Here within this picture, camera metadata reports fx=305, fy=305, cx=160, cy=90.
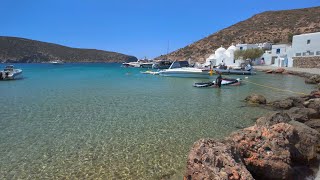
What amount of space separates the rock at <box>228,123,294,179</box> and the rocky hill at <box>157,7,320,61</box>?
87.1m

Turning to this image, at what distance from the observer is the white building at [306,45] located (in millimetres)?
55406

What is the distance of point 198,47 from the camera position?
113500 mm

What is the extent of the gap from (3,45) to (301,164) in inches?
8119

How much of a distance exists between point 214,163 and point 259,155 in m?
1.63

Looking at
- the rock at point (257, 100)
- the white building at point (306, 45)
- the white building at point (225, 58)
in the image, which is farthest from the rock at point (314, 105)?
the white building at point (225, 58)

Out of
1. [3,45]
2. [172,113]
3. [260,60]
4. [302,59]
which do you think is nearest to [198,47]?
[260,60]

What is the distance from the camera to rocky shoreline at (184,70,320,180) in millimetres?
5574

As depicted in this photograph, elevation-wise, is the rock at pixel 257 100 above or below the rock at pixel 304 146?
below

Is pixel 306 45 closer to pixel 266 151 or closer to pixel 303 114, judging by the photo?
pixel 303 114

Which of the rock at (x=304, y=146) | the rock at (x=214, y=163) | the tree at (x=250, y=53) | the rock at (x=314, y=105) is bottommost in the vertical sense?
A: the rock at (x=314, y=105)

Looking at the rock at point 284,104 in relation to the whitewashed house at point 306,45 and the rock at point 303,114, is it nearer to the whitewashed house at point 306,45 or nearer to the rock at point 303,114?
the rock at point 303,114

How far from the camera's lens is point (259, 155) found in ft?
22.0

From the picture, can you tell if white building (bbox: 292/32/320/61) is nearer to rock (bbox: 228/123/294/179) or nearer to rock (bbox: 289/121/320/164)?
rock (bbox: 289/121/320/164)

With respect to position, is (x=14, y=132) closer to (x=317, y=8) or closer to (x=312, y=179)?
(x=312, y=179)
